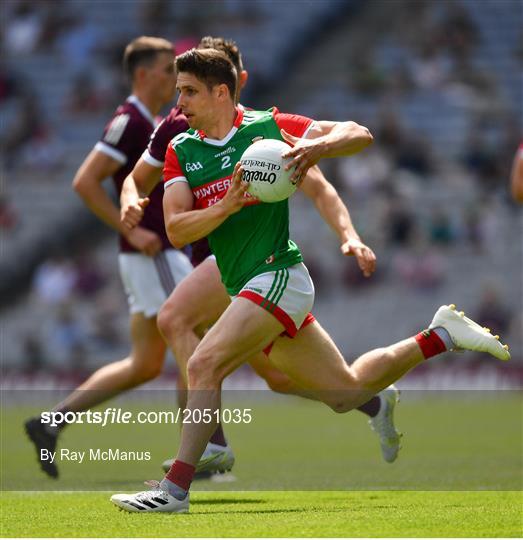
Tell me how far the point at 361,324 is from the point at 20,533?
55.4 ft

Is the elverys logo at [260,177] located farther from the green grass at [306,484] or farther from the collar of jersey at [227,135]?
the green grass at [306,484]

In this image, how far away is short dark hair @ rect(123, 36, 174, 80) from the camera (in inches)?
412

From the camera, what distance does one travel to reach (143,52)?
34.3ft

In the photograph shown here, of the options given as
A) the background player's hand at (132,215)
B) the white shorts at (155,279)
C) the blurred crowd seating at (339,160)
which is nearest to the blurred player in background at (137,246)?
the white shorts at (155,279)

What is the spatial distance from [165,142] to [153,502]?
269 cm

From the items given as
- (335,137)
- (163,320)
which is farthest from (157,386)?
(335,137)

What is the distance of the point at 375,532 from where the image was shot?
20.5 ft

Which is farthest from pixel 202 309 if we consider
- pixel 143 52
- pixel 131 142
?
pixel 143 52

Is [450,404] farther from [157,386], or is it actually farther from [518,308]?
[157,386]

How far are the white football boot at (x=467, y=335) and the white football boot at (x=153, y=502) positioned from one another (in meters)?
1.87

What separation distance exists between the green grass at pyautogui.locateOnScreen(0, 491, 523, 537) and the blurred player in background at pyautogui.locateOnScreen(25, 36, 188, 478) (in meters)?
1.46

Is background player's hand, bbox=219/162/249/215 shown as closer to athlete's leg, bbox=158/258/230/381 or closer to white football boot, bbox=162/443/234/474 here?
athlete's leg, bbox=158/258/230/381

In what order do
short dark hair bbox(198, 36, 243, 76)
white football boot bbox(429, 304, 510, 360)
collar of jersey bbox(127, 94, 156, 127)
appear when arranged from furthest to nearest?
collar of jersey bbox(127, 94, 156, 127) < short dark hair bbox(198, 36, 243, 76) < white football boot bbox(429, 304, 510, 360)

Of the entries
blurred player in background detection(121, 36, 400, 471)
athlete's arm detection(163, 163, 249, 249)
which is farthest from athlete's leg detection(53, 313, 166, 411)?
athlete's arm detection(163, 163, 249, 249)
